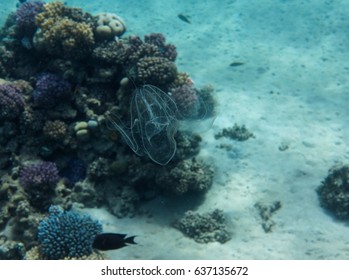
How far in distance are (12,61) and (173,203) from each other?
515 centimetres

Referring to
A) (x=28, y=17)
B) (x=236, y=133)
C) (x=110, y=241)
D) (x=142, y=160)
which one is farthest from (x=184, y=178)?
(x=28, y=17)

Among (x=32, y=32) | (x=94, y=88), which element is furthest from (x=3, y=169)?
(x=32, y=32)

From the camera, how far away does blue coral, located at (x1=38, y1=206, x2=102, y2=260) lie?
4.72m

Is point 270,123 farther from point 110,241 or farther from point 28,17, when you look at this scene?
point 28,17

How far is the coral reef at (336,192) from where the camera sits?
580 cm

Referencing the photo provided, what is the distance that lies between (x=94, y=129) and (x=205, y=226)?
2851mm

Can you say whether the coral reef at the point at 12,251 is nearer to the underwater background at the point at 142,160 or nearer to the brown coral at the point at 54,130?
the underwater background at the point at 142,160

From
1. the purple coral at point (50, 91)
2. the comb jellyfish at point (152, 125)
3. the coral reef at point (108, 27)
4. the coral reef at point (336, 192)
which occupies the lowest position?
the coral reef at point (336, 192)

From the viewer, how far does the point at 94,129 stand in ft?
21.0

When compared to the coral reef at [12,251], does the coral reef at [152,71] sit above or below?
above

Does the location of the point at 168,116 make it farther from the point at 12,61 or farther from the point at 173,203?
the point at 12,61

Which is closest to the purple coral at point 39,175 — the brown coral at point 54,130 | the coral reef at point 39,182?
the coral reef at point 39,182

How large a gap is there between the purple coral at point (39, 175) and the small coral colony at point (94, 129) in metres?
0.02

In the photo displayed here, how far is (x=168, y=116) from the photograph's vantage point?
568 cm
